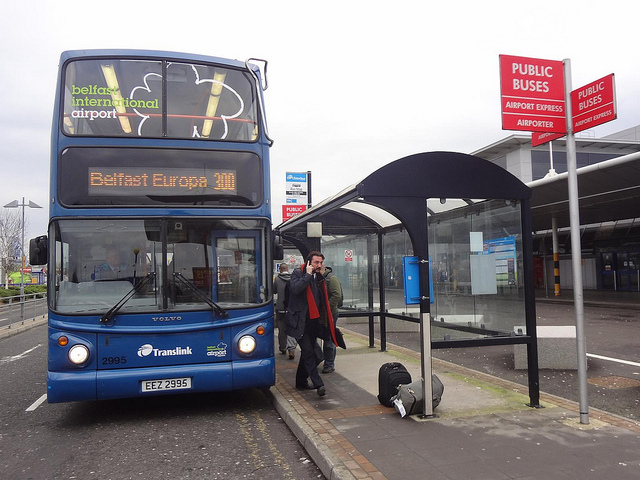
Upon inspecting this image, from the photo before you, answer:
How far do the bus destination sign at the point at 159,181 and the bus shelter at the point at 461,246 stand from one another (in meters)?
1.16

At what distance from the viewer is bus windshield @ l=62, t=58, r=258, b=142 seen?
6438mm

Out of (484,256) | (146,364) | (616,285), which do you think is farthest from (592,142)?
(146,364)

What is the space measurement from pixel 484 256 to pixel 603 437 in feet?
8.35

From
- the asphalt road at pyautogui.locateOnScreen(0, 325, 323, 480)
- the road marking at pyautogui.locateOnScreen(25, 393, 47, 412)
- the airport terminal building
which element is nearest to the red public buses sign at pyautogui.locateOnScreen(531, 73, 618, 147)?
the asphalt road at pyautogui.locateOnScreen(0, 325, 323, 480)

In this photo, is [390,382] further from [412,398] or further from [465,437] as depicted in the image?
[465,437]

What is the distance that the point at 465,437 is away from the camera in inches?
200

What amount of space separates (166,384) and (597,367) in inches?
276

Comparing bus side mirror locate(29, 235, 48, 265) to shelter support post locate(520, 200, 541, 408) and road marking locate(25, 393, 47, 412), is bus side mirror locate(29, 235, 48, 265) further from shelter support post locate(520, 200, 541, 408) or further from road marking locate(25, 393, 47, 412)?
shelter support post locate(520, 200, 541, 408)

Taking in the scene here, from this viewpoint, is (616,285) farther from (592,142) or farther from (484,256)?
(484,256)


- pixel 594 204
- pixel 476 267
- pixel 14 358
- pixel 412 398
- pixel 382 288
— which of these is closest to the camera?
pixel 412 398

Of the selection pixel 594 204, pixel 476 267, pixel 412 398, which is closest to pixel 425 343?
pixel 412 398

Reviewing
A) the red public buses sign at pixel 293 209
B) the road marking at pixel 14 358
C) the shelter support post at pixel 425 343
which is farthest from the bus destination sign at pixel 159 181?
the red public buses sign at pixel 293 209

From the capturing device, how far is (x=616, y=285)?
32562mm

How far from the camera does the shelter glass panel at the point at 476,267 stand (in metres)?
6.55
